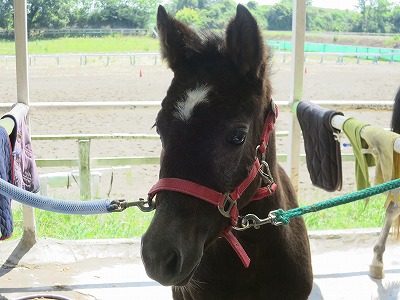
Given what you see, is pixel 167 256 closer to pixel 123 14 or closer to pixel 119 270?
pixel 119 270

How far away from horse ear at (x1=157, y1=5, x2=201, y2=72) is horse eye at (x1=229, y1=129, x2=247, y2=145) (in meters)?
0.34

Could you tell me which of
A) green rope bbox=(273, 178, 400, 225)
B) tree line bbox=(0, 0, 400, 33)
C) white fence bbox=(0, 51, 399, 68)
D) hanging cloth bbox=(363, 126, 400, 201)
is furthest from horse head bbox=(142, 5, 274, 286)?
white fence bbox=(0, 51, 399, 68)

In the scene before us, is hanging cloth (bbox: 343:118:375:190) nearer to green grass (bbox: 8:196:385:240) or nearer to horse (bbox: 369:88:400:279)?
horse (bbox: 369:88:400:279)

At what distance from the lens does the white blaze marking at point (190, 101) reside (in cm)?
158

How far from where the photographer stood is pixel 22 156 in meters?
3.10

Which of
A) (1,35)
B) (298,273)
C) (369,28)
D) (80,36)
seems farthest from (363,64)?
(298,273)

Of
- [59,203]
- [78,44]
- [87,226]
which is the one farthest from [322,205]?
[78,44]

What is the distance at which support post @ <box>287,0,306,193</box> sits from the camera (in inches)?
148

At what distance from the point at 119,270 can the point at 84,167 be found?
115cm

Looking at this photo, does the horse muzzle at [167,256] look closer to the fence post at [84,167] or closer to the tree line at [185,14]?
the tree line at [185,14]

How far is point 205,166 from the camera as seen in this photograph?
1.54m

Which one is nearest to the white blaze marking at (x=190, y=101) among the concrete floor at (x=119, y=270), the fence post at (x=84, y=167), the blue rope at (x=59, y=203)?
the blue rope at (x=59, y=203)

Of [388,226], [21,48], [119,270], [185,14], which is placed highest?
[185,14]

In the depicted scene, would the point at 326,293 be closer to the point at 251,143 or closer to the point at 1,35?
the point at 251,143
